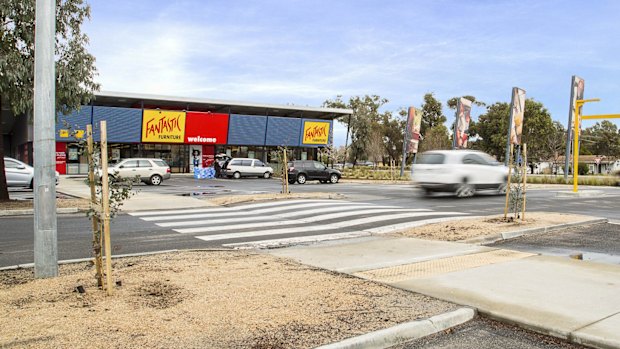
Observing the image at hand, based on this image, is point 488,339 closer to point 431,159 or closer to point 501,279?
point 501,279

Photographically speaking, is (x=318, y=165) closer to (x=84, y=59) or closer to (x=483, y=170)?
(x=483, y=170)

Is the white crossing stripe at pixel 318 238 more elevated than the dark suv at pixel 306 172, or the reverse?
the dark suv at pixel 306 172

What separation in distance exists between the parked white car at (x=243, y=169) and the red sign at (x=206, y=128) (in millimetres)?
9215

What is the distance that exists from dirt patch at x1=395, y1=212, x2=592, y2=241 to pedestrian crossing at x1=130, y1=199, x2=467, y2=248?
75 cm

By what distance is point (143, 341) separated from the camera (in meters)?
3.85

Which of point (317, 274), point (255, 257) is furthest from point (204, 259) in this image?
point (317, 274)

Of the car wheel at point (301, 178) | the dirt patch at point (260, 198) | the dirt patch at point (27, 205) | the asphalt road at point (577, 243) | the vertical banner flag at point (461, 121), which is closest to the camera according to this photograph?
the asphalt road at point (577, 243)

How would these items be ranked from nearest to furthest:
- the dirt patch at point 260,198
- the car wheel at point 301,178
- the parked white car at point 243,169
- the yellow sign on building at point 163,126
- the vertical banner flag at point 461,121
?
1. the dirt patch at point 260,198
2. the car wheel at point 301,178
3. the vertical banner flag at point 461,121
4. the parked white car at point 243,169
5. the yellow sign on building at point 163,126

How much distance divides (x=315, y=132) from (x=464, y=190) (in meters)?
36.7

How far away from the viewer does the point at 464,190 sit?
19.7 metres

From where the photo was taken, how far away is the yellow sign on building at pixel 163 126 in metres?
45.9

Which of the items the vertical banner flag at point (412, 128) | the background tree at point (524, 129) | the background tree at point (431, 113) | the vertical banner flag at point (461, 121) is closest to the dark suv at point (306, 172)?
the vertical banner flag at point (461, 121)

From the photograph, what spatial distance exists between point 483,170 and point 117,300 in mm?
17618

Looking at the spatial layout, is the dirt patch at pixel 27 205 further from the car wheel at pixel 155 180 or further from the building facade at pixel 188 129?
the building facade at pixel 188 129
